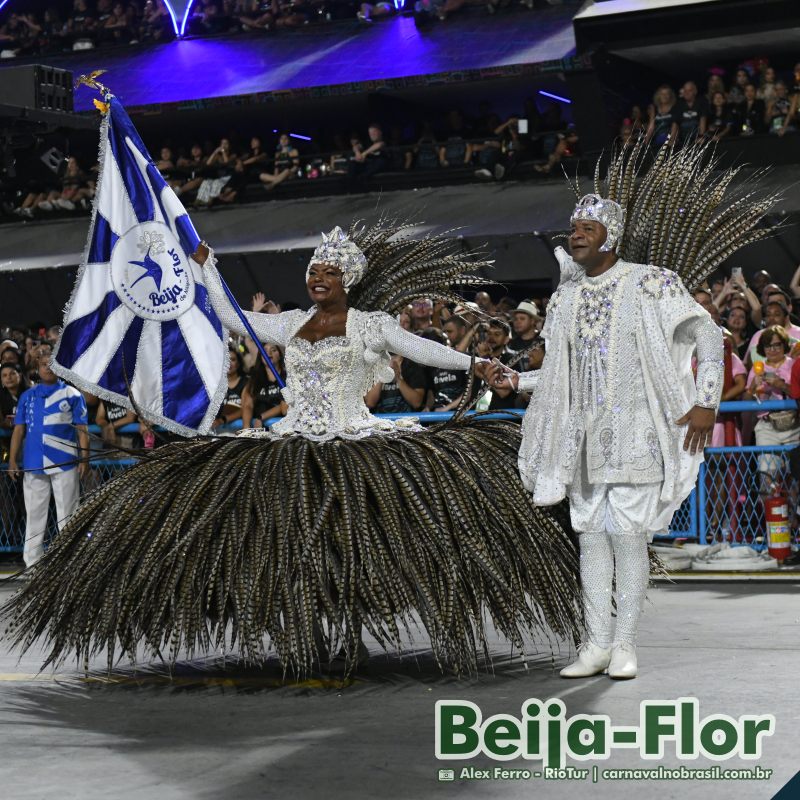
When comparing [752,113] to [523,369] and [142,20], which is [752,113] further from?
[142,20]

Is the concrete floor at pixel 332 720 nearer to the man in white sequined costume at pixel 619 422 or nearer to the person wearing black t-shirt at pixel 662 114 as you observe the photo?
the man in white sequined costume at pixel 619 422

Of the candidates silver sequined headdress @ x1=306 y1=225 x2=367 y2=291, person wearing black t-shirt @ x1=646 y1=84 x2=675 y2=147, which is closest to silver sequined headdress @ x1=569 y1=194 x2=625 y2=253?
silver sequined headdress @ x1=306 y1=225 x2=367 y2=291

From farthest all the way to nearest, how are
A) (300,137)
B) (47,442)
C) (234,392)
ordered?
(300,137) < (234,392) < (47,442)

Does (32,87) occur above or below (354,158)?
above

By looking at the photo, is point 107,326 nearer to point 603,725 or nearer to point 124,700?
point 124,700

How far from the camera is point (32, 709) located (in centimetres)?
554

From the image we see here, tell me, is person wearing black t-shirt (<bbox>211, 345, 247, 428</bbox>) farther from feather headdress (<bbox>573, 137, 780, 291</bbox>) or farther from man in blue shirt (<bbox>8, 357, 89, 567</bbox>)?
feather headdress (<bbox>573, 137, 780, 291</bbox>)

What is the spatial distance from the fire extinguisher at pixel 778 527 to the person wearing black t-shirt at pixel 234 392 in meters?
3.85

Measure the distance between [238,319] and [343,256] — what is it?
65cm

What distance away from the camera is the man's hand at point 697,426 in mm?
5723

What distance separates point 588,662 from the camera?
5836 mm

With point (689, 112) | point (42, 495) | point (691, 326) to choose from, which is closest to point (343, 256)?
point (691, 326)

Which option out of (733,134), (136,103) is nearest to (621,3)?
(733,134)

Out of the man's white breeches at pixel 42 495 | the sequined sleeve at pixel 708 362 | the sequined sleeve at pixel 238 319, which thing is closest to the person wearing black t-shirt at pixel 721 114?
the man's white breeches at pixel 42 495
